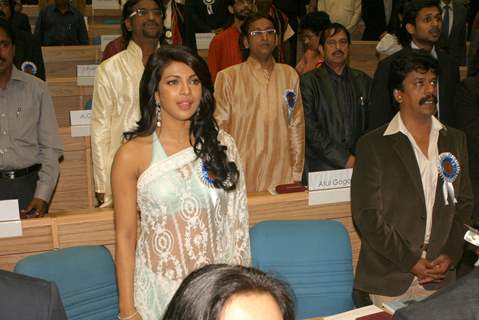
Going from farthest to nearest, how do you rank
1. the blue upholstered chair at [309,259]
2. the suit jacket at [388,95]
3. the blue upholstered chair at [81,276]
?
the suit jacket at [388,95], the blue upholstered chair at [309,259], the blue upholstered chair at [81,276]

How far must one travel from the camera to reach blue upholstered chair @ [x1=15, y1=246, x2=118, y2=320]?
2.25 m

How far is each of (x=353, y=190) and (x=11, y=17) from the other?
4416mm

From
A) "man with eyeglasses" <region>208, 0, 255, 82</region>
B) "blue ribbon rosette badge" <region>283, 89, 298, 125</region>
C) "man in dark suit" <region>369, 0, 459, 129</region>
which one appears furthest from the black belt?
"man with eyeglasses" <region>208, 0, 255, 82</region>

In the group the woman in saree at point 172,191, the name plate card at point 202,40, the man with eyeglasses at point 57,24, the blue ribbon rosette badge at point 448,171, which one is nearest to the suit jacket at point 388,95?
the blue ribbon rosette badge at point 448,171

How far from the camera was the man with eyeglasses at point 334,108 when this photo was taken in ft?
12.0

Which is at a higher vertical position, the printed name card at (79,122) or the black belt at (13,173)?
the printed name card at (79,122)

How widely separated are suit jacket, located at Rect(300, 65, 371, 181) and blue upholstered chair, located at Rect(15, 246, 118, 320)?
1.60 metres

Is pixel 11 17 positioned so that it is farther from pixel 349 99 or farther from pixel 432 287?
pixel 432 287

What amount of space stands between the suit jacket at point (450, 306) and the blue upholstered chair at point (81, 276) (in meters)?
1.39

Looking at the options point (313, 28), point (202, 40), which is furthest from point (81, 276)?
point (202, 40)

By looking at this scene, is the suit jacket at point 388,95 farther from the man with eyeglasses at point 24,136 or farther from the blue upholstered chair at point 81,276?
the blue upholstered chair at point 81,276

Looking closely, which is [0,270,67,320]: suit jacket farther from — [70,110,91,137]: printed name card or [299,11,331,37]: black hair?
[299,11,331,37]: black hair

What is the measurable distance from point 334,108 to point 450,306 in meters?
2.55

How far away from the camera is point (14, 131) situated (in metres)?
3.21
